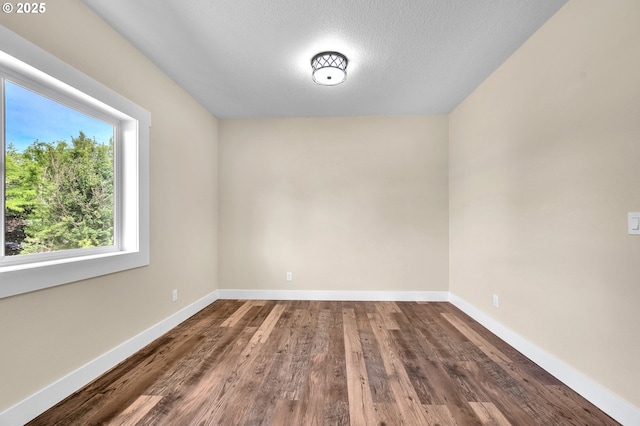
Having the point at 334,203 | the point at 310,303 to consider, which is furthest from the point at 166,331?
the point at 334,203

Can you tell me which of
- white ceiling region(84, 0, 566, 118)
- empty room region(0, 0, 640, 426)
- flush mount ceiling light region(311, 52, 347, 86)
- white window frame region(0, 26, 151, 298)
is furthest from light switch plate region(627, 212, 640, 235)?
white window frame region(0, 26, 151, 298)

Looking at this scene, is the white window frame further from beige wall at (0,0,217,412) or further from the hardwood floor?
the hardwood floor

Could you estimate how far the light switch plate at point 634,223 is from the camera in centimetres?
136

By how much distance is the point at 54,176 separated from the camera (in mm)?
1691

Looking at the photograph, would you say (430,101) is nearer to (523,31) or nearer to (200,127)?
(523,31)

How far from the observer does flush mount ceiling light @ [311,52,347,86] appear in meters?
2.25

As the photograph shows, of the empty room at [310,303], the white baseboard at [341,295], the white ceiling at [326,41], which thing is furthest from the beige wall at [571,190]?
the white baseboard at [341,295]

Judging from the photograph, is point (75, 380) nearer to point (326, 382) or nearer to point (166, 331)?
point (166, 331)

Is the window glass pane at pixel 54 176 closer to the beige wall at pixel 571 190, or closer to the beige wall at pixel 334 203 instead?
the beige wall at pixel 334 203

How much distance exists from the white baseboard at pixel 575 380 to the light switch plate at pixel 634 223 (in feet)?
2.97

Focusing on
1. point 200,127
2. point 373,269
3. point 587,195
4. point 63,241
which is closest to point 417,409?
point 587,195

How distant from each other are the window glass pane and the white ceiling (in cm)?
81

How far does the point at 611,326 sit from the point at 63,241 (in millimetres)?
3387

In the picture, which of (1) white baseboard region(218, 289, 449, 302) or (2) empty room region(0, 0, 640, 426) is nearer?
(2) empty room region(0, 0, 640, 426)
